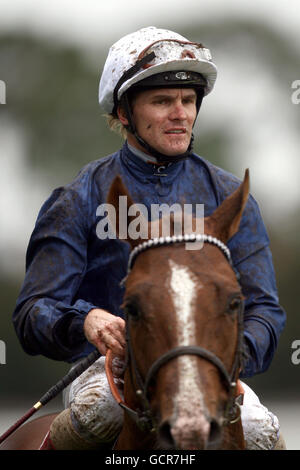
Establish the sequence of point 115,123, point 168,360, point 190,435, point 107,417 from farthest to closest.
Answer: point 115,123 < point 107,417 < point 168,360 < point 190,435

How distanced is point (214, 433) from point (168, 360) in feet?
0.93

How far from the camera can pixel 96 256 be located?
4055mm

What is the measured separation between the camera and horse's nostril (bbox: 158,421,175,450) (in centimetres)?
264

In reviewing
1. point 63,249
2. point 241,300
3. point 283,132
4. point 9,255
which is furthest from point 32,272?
point 283,132

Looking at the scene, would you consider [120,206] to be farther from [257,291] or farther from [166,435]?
[166,435]

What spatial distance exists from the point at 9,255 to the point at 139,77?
29.3 feet

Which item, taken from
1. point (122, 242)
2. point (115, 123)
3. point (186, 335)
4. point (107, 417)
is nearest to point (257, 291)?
point (122, 242)

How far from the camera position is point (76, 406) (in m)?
3.59

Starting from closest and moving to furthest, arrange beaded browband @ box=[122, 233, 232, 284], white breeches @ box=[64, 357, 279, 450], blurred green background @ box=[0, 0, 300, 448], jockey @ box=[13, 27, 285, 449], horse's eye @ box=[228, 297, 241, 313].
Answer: horse's eye @ box=[228, 297, 241, 313], beaded browband @ box=[122, 233, 232, 284], white breeches @ box=[64, 357, 279, 450], jockey @ box=[13, 27, 285, 449], blurred green background @ box=[0, 0, 300, 448]

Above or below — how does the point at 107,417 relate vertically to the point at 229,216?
below

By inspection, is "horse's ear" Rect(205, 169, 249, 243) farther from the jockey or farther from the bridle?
the jockey

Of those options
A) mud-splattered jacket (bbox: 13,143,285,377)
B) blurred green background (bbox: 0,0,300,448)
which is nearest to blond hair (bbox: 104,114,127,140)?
mud-splattered jacket (bbox: 13,143,285,377)

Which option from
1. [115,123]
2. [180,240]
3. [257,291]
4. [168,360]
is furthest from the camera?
[115,123]

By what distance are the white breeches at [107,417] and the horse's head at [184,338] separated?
1.34 ft
